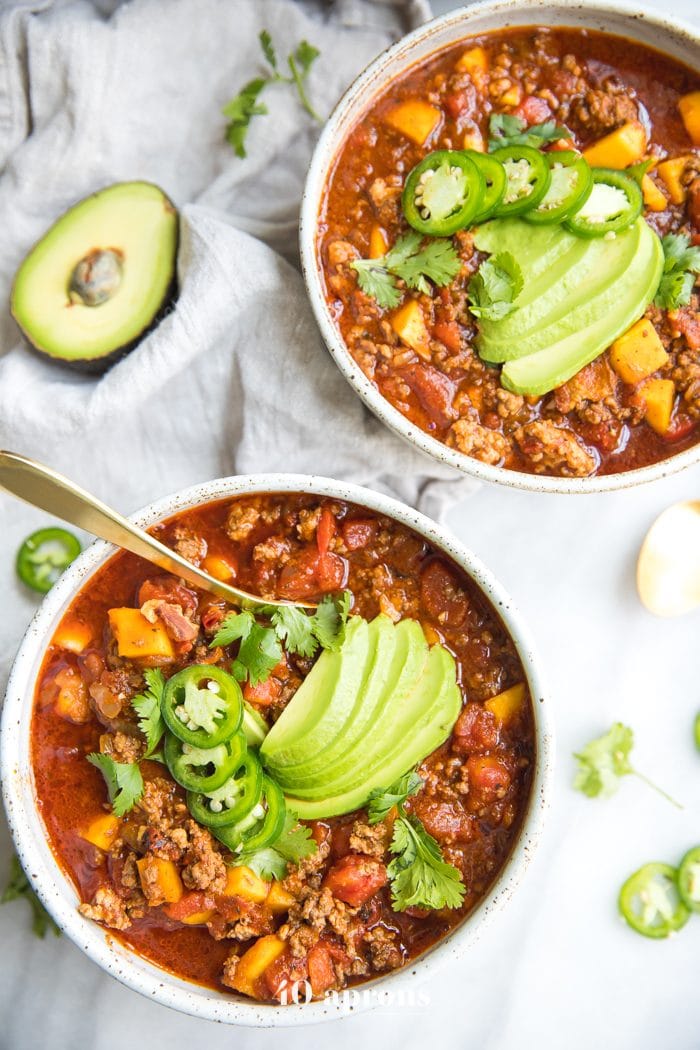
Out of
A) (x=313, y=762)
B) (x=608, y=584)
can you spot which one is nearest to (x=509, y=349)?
(x=608, y=584)

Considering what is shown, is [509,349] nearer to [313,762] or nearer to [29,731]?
[313,762]

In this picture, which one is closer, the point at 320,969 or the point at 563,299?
the point at 320,969

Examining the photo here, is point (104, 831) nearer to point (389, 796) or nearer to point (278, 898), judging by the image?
point (278, 898)

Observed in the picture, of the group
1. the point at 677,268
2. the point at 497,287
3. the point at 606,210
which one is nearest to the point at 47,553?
the point at 497,287

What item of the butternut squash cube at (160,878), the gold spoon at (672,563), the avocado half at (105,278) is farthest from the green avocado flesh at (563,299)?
the butternut squash cube at (160,878)

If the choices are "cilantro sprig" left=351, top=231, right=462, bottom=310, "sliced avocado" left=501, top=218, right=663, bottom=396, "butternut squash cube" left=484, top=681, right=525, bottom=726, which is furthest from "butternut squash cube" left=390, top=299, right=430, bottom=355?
"butternut squash cube" left=484, top=681, right=525, bottom=726
